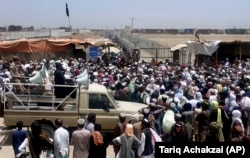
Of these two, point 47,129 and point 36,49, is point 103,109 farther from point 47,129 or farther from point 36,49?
point 36,49

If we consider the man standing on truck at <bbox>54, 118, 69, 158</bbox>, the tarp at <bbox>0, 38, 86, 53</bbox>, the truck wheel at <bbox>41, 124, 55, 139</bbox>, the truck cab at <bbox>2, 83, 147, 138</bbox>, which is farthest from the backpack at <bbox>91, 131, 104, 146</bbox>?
the tarp at <bbox>0, 38, 86, 53</bbox>

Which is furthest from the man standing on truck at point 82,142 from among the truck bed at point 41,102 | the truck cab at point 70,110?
the truck bed at point 41,102

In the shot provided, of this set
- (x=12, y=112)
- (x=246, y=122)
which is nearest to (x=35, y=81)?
(x=12, y=112)

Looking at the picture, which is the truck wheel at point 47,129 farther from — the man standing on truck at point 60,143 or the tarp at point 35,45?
the tarp at point 35,45

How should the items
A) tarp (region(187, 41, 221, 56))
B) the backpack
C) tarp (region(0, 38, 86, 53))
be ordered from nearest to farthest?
the backpack → tarp (region(187, 41, 221, 56)) → tarp (region(0, 38, 86, 53))

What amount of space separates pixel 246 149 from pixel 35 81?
6.67 meters

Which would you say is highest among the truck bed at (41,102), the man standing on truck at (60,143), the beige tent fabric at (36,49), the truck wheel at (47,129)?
the beige tent fabric at (36,49)

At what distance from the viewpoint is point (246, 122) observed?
11000mm

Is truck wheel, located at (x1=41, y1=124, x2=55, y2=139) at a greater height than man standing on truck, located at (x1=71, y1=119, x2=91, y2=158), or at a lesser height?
lesser

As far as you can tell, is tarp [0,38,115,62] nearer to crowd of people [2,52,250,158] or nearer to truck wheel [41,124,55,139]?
crowd of people [2,52,250,158]

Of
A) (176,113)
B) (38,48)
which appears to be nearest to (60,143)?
(176,113)

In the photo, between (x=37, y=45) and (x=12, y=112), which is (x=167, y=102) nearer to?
(x=12, y=112)

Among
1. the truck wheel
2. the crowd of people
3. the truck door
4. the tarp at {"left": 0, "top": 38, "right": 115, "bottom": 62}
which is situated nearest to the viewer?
the crowd of people

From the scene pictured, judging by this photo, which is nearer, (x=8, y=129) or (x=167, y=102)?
(x=167, y=102)
